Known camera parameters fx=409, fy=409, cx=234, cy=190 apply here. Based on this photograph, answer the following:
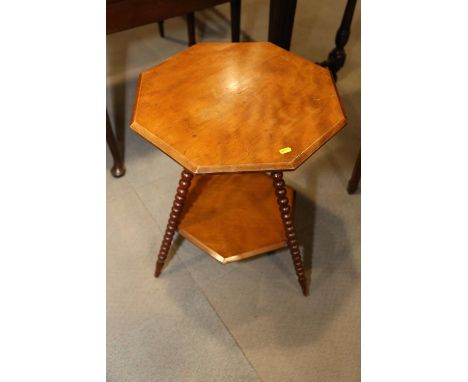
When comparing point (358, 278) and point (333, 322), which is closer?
point (333, 322)

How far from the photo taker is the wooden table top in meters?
0.87

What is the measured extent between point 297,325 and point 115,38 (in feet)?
6.09

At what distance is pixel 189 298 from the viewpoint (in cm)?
128

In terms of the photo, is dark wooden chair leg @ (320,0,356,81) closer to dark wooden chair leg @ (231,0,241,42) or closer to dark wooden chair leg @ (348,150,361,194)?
dark wooden chair leg @ (231,0,241,42)

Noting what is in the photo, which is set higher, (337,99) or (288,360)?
(337,99)

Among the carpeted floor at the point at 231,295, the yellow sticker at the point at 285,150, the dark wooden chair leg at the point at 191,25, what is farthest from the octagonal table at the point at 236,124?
the dark wooden chair leg at the point at 191,25

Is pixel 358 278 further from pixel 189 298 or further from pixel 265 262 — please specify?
pixel 189 298

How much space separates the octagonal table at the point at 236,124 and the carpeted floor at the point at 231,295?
106mm

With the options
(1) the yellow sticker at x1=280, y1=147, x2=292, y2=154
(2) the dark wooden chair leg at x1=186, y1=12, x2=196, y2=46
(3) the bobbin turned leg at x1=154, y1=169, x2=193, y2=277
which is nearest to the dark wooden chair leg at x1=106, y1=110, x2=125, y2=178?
(3) the bobbin turned leg at x1=154, y1=169, x2=193, y2=277

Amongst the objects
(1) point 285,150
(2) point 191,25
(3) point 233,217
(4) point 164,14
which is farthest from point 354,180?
(2) point 191,25

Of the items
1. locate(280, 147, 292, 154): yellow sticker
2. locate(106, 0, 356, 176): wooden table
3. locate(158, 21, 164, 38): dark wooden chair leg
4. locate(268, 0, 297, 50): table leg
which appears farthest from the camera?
locate(158, 21, 164, 38): dark wooden chair leg

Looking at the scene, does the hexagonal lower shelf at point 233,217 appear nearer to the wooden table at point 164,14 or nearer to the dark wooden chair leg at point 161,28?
the wooden table at point 164,14

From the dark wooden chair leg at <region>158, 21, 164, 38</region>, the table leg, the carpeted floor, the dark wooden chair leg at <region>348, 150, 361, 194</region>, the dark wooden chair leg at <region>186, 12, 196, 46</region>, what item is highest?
the table leg

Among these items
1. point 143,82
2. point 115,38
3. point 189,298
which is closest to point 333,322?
point 189,298
